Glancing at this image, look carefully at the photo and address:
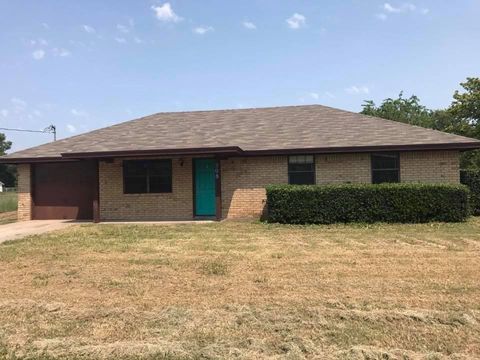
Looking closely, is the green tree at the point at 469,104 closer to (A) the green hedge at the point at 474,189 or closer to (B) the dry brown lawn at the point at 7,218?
(A) the green hedge at the point at 474,189

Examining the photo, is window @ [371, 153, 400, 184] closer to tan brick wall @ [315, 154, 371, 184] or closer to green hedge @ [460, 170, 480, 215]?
tan brick wall @ [315, 154, 371, 184]

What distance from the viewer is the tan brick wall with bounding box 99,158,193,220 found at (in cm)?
1644

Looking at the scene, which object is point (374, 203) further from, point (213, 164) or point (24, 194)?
point (24, 194)

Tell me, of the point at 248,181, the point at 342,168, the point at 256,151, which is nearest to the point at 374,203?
the point at 342,168

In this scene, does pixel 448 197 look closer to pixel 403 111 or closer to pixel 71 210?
pixel 71 210

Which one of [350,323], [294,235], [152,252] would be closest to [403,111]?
[294,235]

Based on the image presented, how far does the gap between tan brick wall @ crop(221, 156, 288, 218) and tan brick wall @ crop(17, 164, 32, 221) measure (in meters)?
7.82

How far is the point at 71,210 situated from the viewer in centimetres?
1780

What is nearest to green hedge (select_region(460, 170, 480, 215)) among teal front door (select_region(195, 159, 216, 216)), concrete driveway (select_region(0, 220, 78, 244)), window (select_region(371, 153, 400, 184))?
window (select_region(371, 153, 400, 184))

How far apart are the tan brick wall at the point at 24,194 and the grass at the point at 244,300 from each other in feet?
26.5

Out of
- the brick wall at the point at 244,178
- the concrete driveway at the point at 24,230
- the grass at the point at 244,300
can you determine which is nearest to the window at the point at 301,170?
the brick wall at the point at 244,178

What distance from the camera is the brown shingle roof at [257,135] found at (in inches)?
596

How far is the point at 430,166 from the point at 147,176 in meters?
9.81

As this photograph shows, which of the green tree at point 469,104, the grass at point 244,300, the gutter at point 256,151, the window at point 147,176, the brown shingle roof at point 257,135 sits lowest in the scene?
the grass at point 244,300
